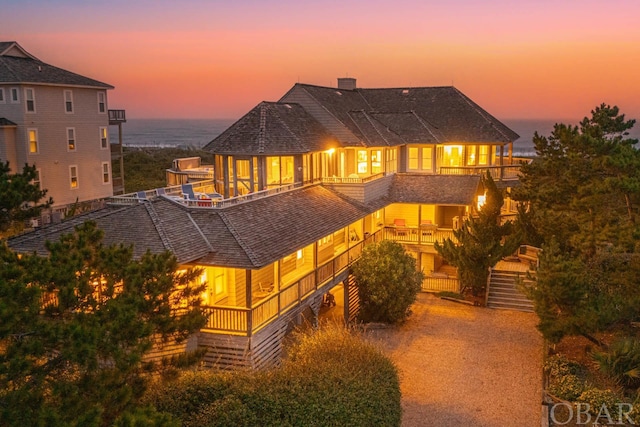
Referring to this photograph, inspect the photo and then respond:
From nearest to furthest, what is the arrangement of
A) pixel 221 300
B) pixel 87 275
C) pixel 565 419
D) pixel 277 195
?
pixel 87 275 < pixel 565 419 < pixel 221 300 < pixel 277 195

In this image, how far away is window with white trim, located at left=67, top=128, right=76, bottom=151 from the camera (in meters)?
38.2

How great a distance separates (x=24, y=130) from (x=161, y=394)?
87.4 feet

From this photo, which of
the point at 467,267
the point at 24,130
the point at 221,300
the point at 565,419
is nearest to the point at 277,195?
the point at 221,300

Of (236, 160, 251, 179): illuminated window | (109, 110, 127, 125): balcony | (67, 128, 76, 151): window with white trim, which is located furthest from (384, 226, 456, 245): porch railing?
(109, 110, 127, 125): balcony

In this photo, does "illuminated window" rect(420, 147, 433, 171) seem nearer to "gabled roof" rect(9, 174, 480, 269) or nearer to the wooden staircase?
the wooden staircase

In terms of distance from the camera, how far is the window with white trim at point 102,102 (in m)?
40.8

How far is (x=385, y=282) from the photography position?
25.1 metres

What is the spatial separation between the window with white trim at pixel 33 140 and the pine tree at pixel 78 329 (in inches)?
1089

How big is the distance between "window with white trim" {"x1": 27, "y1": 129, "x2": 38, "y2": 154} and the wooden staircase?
28.0 metres

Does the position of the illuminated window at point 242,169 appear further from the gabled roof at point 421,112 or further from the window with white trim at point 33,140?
the window with white trim at point 33,140

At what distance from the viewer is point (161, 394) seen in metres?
14.3

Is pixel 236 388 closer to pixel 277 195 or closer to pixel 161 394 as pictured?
pixel 161 394

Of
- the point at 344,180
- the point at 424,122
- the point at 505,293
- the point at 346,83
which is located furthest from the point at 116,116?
the point at 505,293

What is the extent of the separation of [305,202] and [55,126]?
20674mm
